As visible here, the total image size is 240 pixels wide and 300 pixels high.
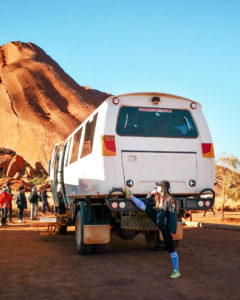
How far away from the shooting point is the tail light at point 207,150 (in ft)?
25.4

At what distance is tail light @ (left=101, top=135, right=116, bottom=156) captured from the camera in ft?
23.5

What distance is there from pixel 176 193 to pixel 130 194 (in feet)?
3.68

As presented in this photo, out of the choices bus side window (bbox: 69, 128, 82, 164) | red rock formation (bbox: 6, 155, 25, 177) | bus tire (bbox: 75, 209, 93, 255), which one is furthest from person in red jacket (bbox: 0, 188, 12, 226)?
red rock formation (bbox: 6, 155, 25, 177)

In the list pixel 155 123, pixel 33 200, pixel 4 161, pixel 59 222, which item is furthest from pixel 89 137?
pixel 4 161

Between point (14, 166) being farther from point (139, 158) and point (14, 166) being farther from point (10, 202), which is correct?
point (139, 158)

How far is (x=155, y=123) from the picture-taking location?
304 inches

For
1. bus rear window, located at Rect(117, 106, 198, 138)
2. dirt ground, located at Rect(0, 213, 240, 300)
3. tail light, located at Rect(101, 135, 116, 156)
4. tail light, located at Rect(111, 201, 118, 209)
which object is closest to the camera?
dirt ground, located at Rect(0, 213, 240, 300)

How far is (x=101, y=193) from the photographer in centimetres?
717

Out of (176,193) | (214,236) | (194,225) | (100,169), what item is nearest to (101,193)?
(100,169)

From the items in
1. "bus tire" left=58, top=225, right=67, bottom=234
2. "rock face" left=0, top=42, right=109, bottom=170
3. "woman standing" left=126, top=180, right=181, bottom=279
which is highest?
A: "rock face" left=0, top=42, right=109, bottom=170

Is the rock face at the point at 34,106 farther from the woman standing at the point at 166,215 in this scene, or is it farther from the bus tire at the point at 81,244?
the woman standing at the point at 166,215

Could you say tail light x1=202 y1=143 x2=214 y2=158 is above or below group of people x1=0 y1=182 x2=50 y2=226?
above

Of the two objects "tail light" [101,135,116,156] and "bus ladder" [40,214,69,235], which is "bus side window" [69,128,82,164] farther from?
"bus ladder" [40,214,69,235]

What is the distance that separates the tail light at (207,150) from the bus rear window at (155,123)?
0.99 feet
